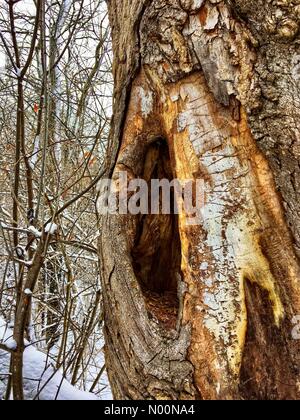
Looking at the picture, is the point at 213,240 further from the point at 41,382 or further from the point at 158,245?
the point at 41,382

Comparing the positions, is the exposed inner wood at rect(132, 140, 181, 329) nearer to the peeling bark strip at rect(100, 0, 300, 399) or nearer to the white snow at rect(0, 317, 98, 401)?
the peeling bark strip at rect(100, 0, 300, 399)

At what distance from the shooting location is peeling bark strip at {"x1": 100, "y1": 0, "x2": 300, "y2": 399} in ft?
3.65

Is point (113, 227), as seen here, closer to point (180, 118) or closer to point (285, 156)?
Answer: point (180, 118)

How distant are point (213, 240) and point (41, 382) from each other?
1.17 m

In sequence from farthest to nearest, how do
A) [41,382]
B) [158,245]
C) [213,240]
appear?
[41,382] < [158,245] < [213,240]

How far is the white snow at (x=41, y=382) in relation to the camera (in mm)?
1740

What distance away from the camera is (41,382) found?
1.84 metres

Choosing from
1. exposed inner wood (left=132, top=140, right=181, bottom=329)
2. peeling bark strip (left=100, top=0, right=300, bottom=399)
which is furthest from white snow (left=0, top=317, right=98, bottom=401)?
exposed inner wood (left=132, top=140, right=181, bottom=329)

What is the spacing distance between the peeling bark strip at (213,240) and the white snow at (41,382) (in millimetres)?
513

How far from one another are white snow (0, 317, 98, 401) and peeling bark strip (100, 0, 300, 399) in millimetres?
513

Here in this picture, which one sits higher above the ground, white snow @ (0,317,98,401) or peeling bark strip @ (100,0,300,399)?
peeling bark strip @ (100,0,300,399)

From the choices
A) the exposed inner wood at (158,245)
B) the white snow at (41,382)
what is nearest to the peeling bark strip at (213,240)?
the exposed inner wood at (158,245)

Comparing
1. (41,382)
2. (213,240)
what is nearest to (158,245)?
(213,240)

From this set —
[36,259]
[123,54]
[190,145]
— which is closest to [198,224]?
[190,145]
